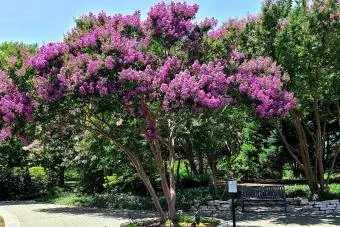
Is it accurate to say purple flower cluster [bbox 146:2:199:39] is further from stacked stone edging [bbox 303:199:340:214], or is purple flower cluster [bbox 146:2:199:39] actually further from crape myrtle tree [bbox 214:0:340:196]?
stacked stone edging [bbox 303:199:340:214]

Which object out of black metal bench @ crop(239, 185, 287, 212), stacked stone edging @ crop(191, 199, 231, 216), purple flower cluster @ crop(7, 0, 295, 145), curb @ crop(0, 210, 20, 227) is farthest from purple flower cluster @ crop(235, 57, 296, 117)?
curb @ crop(0, 210, 20, 227)

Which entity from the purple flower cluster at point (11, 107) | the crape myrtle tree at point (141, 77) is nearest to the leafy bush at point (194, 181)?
the crape myrtle tree at point (141, 77)

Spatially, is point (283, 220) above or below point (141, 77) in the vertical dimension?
below

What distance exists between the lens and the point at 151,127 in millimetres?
9039

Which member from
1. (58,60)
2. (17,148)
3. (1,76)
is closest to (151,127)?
(58,60)

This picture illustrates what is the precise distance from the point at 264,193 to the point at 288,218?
193 cm

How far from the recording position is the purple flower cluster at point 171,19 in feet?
31.2

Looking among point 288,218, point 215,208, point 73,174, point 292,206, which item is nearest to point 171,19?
point 288,218

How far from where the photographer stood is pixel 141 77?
27.5 ft

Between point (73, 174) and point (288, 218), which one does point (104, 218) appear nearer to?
point (288, 218)

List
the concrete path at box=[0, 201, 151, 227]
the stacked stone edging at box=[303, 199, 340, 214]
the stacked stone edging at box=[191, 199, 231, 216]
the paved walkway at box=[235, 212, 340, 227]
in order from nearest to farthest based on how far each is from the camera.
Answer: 1. the paved walkway at box=[235, 212, 340, 227]
2. the concrete path at box=[0, 201, 151, 227]
3. the stacked stone edging at box=[303, 199, 340, 214]
4. the stacked stone edging at box=[191, 199, 231, 216]

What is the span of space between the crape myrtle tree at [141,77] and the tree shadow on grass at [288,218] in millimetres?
3345

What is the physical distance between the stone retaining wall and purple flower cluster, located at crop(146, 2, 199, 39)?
699 centimetres

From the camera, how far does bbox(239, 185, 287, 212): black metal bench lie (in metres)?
14.3
